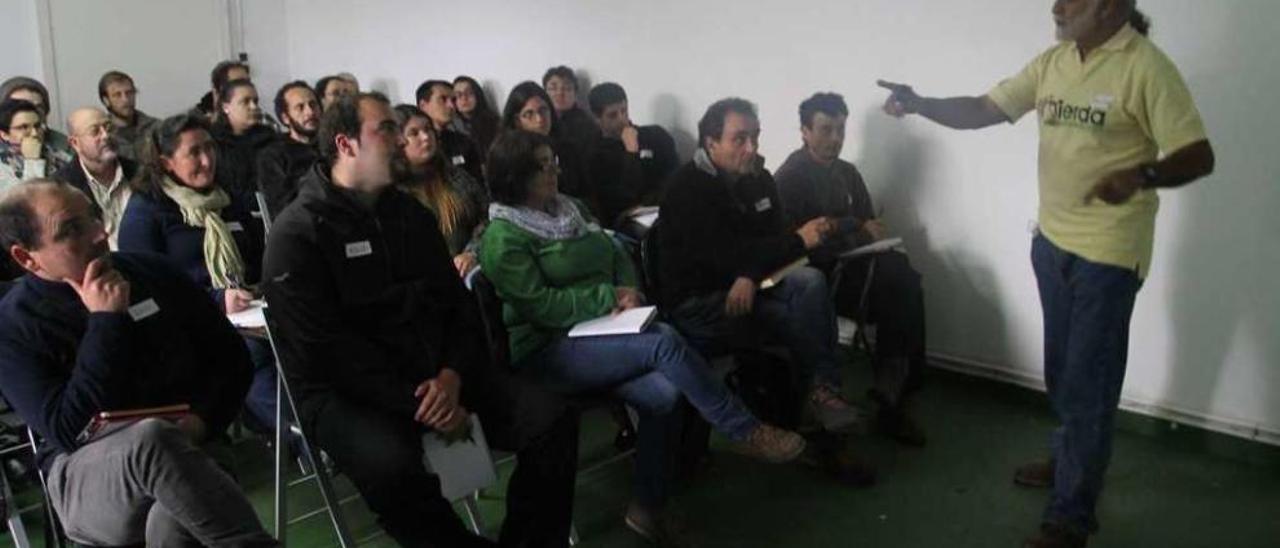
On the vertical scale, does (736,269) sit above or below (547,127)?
below

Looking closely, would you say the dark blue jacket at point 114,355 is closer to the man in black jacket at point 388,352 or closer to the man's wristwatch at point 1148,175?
the man in black jacket at point 388,352

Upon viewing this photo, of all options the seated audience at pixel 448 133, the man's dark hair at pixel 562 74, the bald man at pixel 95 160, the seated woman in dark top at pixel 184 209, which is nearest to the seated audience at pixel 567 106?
the man's dark hair at pixel 562 74

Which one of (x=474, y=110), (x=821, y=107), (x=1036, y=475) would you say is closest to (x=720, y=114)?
(x=821, y=107)

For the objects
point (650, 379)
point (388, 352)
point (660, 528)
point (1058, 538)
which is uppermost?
point (388, 352)

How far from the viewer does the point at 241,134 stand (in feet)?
14.0

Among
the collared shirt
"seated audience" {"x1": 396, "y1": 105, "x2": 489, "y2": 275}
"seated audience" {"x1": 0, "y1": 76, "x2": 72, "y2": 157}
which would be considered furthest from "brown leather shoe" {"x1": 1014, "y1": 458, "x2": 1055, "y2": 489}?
"seated audience" {"x1": 0, "y1": 76, "x2": 72, "y2": 157}

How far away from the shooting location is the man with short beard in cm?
380

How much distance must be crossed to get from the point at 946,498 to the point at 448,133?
2.74m

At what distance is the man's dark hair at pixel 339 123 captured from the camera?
2309mm

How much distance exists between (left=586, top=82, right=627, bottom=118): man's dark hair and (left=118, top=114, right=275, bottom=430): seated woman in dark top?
221cm

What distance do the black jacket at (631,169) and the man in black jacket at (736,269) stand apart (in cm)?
147

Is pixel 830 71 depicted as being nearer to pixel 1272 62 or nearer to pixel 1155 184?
→ pixel 1272 62

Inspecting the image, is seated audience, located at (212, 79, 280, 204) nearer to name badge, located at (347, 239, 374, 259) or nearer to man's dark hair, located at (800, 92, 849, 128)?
name badge, located at (347, 239, 374, 259)

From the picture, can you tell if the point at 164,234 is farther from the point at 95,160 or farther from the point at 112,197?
A: the point at 95,160
